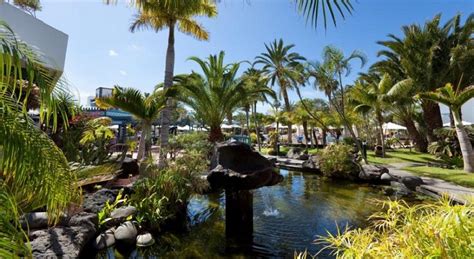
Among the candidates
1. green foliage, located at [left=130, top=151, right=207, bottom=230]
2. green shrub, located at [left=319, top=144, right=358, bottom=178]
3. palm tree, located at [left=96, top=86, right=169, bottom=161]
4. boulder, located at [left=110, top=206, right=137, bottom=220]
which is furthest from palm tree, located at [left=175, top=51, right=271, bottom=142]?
boulder, located at [left=110, top=206, right=137, bottom=220]

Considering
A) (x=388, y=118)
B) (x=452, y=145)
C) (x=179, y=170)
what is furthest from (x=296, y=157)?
(x=388, y=118)

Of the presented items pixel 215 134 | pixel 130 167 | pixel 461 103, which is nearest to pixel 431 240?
pixel 130 167

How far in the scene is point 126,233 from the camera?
4840 mm

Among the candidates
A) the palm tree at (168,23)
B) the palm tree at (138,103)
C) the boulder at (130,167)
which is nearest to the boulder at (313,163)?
the palm tree at (168,23)

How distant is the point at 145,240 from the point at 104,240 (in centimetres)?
74

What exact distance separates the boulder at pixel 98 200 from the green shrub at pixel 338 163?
9.57 metres

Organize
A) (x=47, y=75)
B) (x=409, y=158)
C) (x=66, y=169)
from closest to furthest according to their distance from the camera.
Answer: (x=47, y=75) < (x=66, y=169) < (x=409, y=158)

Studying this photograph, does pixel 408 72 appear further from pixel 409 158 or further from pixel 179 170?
pixel 179 170

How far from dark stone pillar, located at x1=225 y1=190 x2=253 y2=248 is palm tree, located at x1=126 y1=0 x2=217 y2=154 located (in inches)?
157

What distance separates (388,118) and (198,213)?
94.8 ft

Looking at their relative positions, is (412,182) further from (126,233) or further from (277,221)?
(126,233)

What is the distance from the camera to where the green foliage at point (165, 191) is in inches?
218

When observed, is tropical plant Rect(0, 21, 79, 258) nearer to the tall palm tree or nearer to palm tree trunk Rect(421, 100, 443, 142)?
the tall palm tree

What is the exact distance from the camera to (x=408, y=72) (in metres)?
18.0
